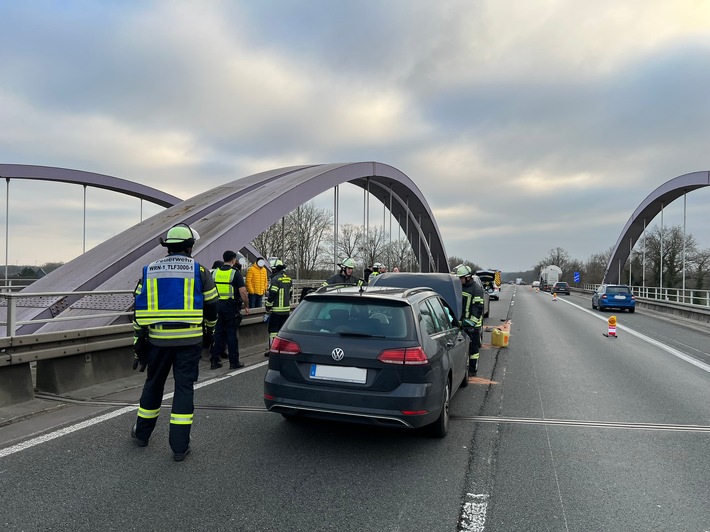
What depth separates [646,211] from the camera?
142 feet

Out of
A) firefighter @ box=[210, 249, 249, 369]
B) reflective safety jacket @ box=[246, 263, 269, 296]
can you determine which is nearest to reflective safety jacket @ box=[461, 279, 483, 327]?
firefighter @ box=[210, 249, 249, 369]

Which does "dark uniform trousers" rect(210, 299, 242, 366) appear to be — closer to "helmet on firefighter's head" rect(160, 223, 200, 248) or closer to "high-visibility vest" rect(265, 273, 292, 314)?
"high-visibility vest" rect(265, 273, 292, 314)

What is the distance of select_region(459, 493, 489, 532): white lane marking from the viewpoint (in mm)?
2965

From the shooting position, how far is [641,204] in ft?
143

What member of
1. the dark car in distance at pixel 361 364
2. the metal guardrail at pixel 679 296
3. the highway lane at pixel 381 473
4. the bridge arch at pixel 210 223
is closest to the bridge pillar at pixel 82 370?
the highway lane at pixel 381 473

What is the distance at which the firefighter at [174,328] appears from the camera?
4074mm

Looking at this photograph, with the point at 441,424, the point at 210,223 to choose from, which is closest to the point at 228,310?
the point at 441,424

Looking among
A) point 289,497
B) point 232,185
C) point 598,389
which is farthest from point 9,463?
point 232,185

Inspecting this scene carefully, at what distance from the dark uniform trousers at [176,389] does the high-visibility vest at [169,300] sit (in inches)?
6.3

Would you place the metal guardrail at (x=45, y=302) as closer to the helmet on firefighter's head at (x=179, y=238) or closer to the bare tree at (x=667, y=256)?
the helmet on firefighter's head at (x=179, y=238)

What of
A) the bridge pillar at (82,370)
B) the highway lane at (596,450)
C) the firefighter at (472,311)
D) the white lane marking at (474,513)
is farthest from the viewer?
the firefighter at (472,311)

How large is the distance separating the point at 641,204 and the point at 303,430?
4699 cm

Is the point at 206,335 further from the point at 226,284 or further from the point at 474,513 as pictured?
the point at 226,284

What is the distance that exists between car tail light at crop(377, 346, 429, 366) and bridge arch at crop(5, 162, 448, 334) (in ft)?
27.7
